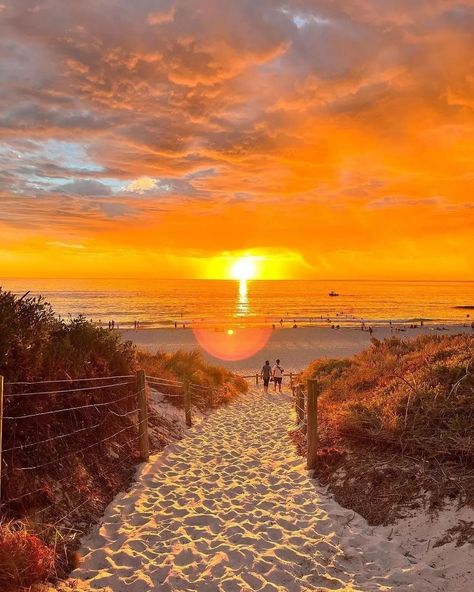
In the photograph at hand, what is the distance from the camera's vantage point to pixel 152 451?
Answer: 9.77m

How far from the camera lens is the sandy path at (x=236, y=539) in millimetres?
5027

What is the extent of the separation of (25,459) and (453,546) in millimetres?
5529

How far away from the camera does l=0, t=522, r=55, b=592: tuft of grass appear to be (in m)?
4.24

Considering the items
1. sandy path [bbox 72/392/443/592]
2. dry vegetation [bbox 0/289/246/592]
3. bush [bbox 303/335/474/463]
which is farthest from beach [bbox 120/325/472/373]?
sandy path [bbox 72/392/443/592]

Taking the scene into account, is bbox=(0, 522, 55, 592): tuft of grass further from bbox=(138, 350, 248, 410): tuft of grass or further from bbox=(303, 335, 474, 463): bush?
bbox=(138, 350, 248, 410): tuft of grass

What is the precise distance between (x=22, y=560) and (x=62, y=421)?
2.95 metres

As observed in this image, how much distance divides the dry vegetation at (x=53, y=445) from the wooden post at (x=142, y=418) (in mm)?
187

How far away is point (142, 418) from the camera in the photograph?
921 centimetres

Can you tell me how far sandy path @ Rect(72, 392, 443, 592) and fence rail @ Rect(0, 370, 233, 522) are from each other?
0.95 metres

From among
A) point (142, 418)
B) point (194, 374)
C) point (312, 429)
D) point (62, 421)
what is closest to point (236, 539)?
point (62, 421)

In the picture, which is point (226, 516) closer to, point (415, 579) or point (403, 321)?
point (415, 579)

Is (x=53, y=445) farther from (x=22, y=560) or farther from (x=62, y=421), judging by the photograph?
(x=22, y=560)

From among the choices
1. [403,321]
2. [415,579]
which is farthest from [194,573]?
[403,321]

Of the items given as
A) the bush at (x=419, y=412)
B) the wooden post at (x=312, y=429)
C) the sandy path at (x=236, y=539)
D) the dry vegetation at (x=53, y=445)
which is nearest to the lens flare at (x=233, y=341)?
the bush at (x=419, y=412)
